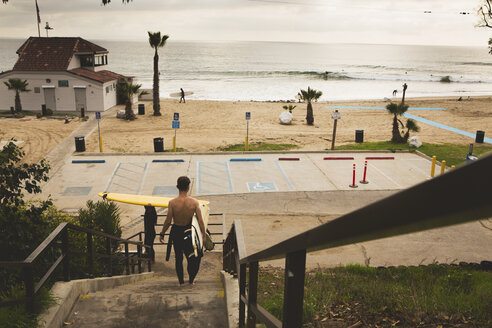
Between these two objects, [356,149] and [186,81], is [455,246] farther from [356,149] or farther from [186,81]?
[186,81]

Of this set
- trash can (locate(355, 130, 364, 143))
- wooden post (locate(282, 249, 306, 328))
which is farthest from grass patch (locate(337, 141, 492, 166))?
wooden post (locate(282, 249, 306, 328))

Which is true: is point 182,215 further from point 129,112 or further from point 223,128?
point 129,112

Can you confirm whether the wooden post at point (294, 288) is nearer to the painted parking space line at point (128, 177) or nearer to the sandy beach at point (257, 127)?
the painted parking space line at point (128, 177)

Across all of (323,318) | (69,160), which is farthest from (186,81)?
(323,318)

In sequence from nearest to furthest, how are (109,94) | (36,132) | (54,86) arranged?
(36,132) < (54,86) < (109,94)

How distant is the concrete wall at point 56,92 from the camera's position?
1414 inches

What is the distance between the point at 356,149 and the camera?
76.5 feet

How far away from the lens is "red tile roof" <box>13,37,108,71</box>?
119 feet

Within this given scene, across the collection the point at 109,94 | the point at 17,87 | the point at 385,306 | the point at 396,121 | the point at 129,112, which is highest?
the point at 17,87

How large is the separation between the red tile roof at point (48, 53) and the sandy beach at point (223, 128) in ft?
19.5

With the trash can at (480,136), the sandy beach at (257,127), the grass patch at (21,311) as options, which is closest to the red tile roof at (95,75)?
the sandy beach at (257,127)

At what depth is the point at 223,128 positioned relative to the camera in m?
Result: 31.3

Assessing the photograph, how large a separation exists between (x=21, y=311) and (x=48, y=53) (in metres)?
39.0

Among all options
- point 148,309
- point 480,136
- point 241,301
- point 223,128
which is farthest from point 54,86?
point 241,301
